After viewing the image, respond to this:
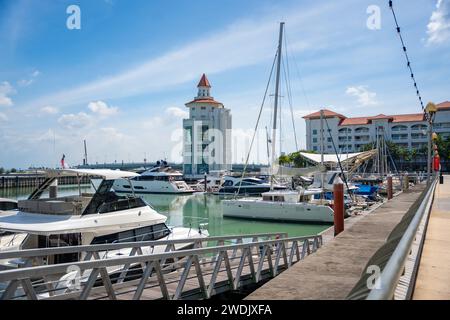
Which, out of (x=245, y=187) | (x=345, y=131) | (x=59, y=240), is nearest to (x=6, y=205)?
(x=59, y=240)

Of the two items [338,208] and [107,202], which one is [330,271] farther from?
[107,202]

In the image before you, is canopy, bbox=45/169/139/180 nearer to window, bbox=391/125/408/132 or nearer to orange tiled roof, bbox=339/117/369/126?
orange tiled roof, bbox=339/117/369/126

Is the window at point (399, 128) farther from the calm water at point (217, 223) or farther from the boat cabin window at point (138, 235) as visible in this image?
the boat cabin window at point (138, 235)

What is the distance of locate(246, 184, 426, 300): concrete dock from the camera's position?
6.92 metres

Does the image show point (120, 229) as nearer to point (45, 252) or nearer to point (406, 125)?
point (45, 252)

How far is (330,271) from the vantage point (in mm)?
8797

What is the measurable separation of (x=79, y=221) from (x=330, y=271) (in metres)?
7.73

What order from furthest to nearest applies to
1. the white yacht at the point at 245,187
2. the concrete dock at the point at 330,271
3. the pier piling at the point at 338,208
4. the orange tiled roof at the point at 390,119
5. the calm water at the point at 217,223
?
the orange tiled roof at the point at 390,119 < the white yacht at the point at 245,187 < the calm water at the point at 217,223 < the pier piling at the point at 338,208 < the concrete dock at the point at 330,271

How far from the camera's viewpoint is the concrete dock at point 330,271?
6.92 m

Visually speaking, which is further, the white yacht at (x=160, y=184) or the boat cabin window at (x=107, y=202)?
the white yacht at (x=160, y=184)

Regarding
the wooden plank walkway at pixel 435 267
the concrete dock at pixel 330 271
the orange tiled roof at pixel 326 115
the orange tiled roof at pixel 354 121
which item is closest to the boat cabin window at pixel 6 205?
the concrete dock at pixel 330 271
